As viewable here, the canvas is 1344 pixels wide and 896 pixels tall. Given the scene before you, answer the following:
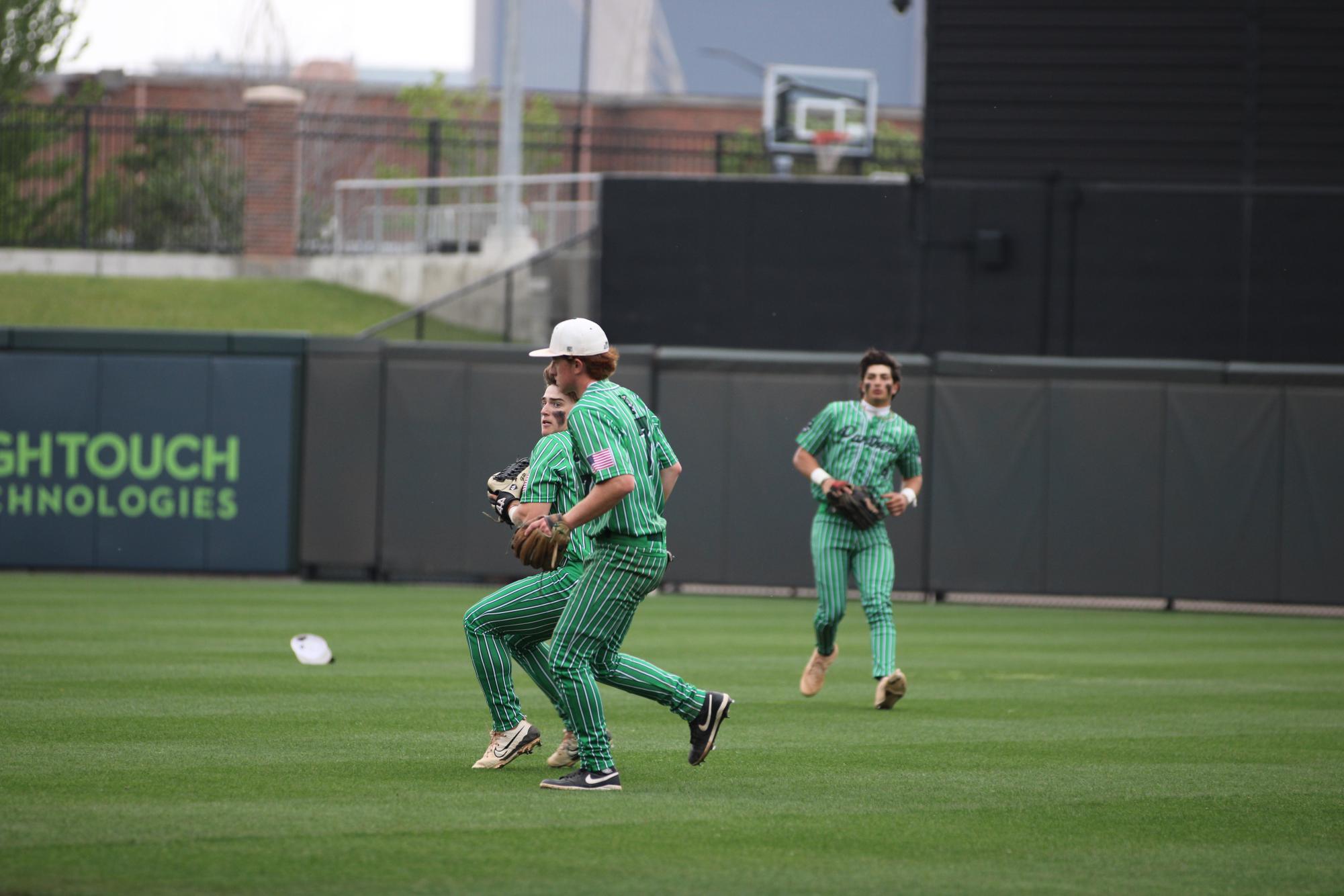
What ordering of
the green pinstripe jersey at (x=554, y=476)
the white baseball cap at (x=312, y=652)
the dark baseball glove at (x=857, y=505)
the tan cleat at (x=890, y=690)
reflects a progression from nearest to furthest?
the green pinstripe jersey at (x=554, y=476)
the tan cleat at (x=890, y=690)
the dark baseball glove at (x=857, y=505)
the white baseball cap at (x=312, y=652)

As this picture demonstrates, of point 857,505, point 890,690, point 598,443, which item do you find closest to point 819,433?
point 857,505

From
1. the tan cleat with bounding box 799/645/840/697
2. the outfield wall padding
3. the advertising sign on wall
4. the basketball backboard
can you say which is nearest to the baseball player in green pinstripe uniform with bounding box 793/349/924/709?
the tan cleat with bounding box 799/645/840/697

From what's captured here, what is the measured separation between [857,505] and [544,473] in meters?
3.81

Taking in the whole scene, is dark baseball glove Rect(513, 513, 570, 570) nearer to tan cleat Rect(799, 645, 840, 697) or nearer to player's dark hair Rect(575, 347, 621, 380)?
player's dark hair Rect(575, 347, 621, 380)

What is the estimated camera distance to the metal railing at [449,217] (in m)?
30.0

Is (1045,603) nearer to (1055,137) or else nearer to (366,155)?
(1055,137)

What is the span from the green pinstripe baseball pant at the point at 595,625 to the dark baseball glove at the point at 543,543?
17 centimetres

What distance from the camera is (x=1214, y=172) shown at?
2305cm

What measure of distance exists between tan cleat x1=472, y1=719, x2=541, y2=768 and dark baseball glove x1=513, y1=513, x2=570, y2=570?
0.89m

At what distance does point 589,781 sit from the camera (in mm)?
7012

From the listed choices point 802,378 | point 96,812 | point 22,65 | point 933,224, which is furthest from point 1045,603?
point 22,65

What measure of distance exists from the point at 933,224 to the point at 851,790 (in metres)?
17.0

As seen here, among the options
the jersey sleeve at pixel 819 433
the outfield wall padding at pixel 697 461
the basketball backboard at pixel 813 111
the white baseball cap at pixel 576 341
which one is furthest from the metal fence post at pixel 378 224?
the white baseball cap at pixel 576 341

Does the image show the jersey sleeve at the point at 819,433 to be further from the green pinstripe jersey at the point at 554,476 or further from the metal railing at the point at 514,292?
the metal railing at the point at 514,292
